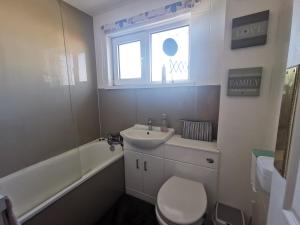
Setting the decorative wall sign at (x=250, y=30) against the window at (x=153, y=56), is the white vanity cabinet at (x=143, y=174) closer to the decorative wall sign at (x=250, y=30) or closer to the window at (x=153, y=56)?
the window at (x=153, y=56)

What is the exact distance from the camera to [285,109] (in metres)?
0.48

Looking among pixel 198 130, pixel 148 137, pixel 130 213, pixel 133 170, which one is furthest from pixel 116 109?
pixel 130 213

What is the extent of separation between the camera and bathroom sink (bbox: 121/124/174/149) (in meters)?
1.52

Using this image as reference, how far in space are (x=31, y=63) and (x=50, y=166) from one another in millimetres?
1149

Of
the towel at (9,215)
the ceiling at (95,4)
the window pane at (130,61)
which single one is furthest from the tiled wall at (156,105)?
the towel at (9,215)

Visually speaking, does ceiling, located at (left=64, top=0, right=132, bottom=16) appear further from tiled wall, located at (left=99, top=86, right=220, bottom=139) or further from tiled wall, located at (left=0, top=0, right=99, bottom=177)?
tiled wall, located at (left=99, top=86, right=220, bottom=139)

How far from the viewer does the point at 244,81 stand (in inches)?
44.9

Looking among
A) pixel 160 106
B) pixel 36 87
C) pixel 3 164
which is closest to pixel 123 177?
pixel 160 106

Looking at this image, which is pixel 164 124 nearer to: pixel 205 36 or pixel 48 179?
pixel 205 36

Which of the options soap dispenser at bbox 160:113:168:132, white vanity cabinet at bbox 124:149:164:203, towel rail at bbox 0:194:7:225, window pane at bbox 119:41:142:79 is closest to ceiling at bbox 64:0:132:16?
window pane at bbox 119:41:142:79

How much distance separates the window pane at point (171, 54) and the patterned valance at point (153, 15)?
0.18 m

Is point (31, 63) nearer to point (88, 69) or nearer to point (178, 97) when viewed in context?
point (88, 69)

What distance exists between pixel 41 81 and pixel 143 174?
155 cm

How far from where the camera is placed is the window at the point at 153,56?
1748 mm
